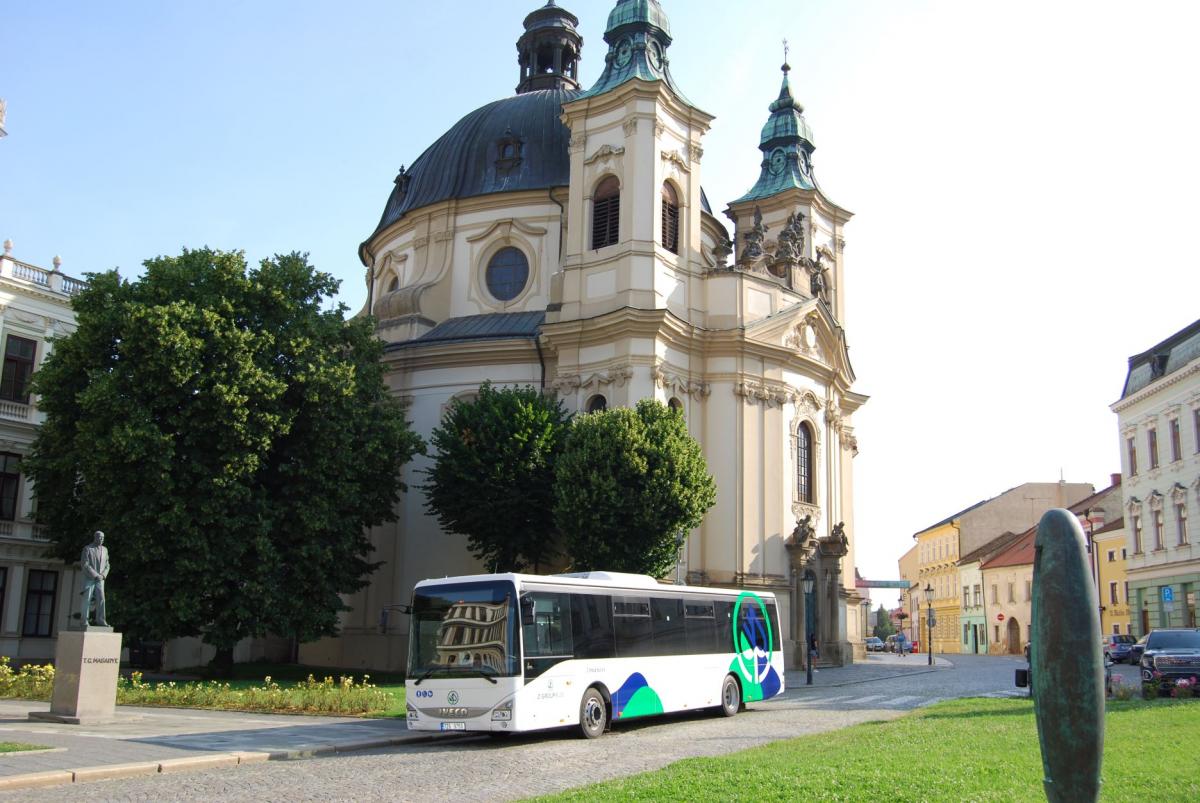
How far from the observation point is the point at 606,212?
38250 mm

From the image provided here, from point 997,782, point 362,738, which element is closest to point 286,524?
point 362,738

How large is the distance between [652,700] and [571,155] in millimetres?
24236

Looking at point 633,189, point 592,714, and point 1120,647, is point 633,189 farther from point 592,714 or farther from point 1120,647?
point 1120,647

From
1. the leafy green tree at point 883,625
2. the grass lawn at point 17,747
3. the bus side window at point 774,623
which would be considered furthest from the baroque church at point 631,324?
the leafy green tree at point 883,625

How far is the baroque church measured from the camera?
3662cm

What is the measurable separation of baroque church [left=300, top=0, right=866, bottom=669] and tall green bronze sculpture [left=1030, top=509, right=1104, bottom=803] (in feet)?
90.0

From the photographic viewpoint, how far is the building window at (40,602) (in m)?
37.9

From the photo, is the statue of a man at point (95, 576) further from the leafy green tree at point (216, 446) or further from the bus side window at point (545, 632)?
the bus side window at point (545, 632)

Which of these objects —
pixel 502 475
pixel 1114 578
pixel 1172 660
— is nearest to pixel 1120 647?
pixel 1114 578

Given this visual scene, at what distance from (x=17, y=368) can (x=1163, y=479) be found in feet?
156

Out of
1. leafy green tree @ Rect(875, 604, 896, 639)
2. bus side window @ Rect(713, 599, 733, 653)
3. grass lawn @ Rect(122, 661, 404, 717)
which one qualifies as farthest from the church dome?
leafy green tree @ Rect(875, 604, 896, 639)

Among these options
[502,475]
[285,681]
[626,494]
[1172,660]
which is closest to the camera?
[1172,660]

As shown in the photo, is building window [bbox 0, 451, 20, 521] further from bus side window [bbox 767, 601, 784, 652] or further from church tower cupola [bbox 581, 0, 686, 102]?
bus side window [bbox 767, 601, 784, 652]

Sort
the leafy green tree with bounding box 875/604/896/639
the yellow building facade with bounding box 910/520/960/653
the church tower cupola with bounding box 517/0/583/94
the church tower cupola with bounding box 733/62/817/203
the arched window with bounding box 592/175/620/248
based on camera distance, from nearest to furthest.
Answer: the arched window with bounding box 592/175/620/248, the church tower cupola with bounding box 733/62/817/203, the church tower cupola with bounding box 517/0/583/94, the yellow building facade with bounding box 910/520/960/653, the leafy green tree with bounding box 875/604/896/639
